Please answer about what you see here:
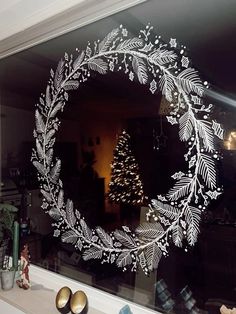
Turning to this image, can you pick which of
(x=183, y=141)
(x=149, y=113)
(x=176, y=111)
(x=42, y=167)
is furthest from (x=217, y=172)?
(x=42, y=167)

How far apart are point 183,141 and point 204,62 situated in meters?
0.31

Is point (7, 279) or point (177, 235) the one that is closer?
point (177, 235)

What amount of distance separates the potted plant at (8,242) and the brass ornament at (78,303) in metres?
0.51

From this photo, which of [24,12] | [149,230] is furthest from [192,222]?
[24,12]

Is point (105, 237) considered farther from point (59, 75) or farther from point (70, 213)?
point (59, 75)

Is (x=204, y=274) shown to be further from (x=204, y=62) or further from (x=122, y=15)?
(x=122, y=15)

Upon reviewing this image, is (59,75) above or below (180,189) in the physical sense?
above

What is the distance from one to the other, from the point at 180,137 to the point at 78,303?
885mm

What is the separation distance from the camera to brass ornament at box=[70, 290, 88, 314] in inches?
51.9

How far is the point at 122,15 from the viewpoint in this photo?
4.38ft

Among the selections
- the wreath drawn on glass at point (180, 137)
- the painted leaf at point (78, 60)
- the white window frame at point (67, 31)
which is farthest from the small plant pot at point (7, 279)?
the painted leaf at point (78, 60)

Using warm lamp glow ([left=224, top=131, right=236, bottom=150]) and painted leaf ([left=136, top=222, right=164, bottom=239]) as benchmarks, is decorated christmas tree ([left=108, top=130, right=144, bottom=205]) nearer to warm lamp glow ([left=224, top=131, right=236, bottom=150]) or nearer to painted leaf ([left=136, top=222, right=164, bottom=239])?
painted leaf ([left=136, top=222, right=164, bottom=239])

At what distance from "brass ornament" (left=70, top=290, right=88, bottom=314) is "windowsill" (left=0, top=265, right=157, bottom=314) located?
0.09m

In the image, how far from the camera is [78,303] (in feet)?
4.37
